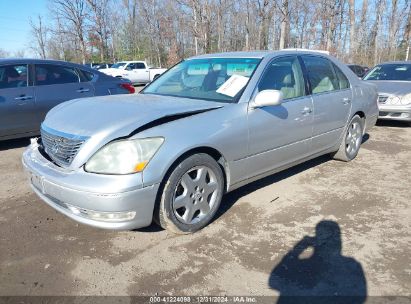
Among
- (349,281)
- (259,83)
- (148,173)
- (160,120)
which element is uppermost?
(259,83)

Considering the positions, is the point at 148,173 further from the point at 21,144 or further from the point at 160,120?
the point at 21,144

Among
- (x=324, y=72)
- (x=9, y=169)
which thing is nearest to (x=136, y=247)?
(x=9, y=169)

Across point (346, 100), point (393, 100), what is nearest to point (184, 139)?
point (346, 100)

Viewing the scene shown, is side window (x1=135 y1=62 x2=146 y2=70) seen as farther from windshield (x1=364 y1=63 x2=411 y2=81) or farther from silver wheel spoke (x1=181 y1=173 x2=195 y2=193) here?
silver wheel spoke (x1=181 y1=173 x2=195 y2=193)

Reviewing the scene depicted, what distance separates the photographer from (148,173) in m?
2.82

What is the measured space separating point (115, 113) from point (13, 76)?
3.80 m

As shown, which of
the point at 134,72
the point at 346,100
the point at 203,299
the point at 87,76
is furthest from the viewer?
the point at 134,72

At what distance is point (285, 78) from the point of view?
4176 mm

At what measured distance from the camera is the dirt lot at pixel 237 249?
2625mm

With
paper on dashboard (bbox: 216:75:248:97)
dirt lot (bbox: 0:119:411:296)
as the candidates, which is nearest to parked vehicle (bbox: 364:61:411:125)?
dirt lot (bbox: 0:119:411:296)

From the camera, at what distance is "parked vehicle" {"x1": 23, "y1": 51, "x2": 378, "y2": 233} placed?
2.84m

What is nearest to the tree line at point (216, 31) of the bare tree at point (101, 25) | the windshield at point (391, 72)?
the bare tree at point (101, 25)

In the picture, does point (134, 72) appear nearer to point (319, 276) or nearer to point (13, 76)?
point (13, 76)

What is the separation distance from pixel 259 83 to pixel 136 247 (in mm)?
2063
